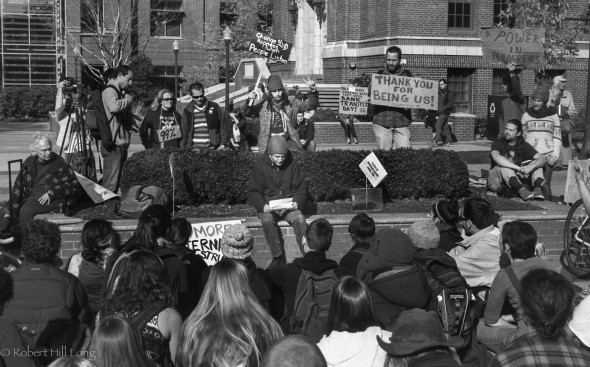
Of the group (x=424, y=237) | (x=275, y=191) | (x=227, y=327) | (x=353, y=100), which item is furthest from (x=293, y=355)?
(x=353, y=100)

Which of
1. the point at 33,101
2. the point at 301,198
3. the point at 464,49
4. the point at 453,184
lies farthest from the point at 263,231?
the point at 33,101

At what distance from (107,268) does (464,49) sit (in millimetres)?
29655

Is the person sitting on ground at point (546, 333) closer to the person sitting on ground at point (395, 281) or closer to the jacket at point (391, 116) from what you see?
the person sitting on ground at point (395, 281)

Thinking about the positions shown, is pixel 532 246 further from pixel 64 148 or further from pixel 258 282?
pixel 64 148

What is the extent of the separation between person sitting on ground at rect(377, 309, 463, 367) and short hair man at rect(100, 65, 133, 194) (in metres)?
8.63

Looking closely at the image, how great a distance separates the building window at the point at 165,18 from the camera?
54.3 m

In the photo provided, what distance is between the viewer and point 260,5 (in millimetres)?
51969

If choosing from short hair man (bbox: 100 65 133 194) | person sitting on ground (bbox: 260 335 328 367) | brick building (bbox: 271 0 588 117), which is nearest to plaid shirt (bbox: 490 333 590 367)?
person sitting on ground (bbox: 260 335 328 367)

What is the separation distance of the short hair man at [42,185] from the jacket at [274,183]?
88.7 inches

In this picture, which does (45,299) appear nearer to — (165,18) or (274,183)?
(274,183)

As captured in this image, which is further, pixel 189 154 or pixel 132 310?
pixel 189 154

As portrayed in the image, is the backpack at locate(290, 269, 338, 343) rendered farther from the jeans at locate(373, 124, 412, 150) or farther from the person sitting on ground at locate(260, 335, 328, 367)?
the jeans at locate(373, 124, 412, 150)

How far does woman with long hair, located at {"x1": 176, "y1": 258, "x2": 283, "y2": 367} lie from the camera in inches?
202

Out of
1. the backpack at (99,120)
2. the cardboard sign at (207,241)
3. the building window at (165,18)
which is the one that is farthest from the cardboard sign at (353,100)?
the building window at (165,18)
